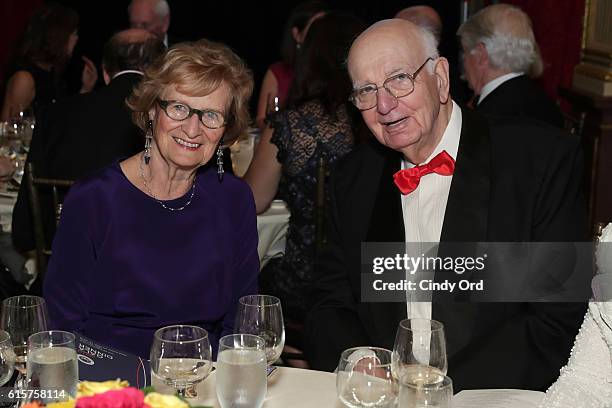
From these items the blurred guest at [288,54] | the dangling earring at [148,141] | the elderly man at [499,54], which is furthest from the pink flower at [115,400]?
the blurred guest at [288,54]

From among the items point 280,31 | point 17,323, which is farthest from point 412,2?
point 17,323

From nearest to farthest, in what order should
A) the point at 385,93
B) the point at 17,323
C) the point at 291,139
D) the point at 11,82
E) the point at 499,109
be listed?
1. the point at 17,323
2. the point at 385,93
3. the point at 291,139
4. the point at 499,109
5. the point at 11,82

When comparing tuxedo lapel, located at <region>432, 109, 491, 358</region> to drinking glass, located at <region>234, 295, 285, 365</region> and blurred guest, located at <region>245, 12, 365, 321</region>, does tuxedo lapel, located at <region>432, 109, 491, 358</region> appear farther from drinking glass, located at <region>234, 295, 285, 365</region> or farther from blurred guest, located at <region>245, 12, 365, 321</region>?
blurred guest, located at <region>245, 12, 365, 321</region>

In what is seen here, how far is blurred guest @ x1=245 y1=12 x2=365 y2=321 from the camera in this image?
11.7 feet

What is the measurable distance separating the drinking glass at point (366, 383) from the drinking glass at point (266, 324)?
1.06ft

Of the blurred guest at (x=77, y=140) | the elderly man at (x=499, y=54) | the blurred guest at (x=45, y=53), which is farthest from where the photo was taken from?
the blurred guest at (x=45, y=53)

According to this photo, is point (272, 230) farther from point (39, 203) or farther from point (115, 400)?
point (115, 400)

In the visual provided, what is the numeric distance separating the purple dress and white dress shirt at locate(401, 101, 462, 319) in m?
0.60

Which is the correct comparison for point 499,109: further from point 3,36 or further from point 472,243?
point 3,36

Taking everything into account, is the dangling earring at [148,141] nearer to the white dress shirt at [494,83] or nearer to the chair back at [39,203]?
the chair back at [39,203]

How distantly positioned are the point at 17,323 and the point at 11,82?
15.9 feet

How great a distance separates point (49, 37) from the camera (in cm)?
650

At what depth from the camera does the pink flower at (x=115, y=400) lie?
→ 42.1 inches

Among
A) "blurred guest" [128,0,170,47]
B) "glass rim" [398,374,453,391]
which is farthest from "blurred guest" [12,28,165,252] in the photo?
"blurred guest" [128,0,170,47]
